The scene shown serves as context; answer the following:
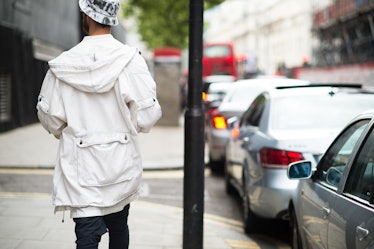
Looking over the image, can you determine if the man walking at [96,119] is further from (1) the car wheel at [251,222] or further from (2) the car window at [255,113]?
(2) the car window at [255,113]

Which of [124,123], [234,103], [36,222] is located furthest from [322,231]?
[234,103]

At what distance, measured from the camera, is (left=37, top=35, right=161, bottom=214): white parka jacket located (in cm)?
343

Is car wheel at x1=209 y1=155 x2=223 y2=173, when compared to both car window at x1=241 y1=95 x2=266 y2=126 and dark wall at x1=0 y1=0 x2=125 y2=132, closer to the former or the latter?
car window at x1=241 y1=95 x2=266 y2=126

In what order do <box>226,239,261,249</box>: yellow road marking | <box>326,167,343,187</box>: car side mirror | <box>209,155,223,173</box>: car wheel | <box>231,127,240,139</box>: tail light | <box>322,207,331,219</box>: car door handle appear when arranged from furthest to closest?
<box>209,155,223,173</box>: car wheel < <box>231,127,240,139</box>: tail light < <box>226,239,261,249</box>: yellow road marking < <box>326,167,343,187</box>: car side mirror < <box>322,207,331,219</box>: car door handle

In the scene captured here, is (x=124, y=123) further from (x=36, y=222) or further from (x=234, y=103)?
(x=234, y=103)

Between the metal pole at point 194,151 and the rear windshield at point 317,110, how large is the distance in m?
2.03

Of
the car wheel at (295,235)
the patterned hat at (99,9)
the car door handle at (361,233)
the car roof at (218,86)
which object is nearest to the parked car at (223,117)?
the car roof at (218,86)

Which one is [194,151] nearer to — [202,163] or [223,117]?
[202,163]

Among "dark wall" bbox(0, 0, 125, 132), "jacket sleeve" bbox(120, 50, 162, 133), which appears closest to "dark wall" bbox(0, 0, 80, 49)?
"dark wall" bbox(0, 0, 125, 132)

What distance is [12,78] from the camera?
18.3 metres

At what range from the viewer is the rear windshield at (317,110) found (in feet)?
21.9

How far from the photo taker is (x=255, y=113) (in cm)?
793

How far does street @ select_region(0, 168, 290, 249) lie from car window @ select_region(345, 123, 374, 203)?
2570mm

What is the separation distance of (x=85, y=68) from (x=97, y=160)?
468 mm
